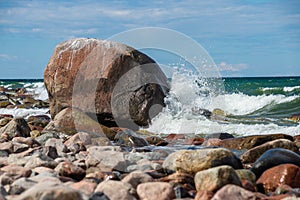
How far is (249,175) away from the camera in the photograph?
4398mm

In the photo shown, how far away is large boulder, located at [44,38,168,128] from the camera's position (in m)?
9.03

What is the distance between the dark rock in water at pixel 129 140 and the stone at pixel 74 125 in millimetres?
471

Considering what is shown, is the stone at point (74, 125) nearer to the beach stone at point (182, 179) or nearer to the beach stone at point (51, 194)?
the beach stone at point (182, 179)

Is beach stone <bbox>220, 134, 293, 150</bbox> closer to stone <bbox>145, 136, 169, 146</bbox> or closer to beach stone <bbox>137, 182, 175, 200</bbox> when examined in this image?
stone <bbox>145, 136, 169, 146</bbox>

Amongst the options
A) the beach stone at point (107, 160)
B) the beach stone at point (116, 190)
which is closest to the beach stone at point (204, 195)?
the beach stone at point (116, 190)

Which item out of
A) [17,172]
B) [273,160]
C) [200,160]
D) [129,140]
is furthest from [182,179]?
[129,140]

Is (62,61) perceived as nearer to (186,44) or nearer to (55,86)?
(55,86)

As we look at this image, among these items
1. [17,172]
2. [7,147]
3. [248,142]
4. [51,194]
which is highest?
[51,194]

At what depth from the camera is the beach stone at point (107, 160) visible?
4.93 metres

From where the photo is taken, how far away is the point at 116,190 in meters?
3.50

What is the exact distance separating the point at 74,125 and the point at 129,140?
130cm

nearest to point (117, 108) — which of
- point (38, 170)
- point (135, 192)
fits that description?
point (38, 170)

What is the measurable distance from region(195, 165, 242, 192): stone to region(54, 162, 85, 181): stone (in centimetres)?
118

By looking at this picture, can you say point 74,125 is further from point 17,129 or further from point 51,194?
point 51,194
